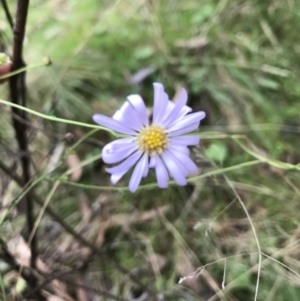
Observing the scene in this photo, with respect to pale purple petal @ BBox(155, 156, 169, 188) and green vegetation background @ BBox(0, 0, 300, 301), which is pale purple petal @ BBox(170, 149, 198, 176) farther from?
green vegetation background @ BBox(0, 0, 300, 301)

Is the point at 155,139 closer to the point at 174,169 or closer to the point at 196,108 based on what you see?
the point at 174,169

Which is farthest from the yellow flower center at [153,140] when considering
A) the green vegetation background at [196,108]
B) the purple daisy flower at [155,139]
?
the green vegetation background at [196,108]

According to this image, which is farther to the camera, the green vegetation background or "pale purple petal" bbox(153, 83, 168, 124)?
the green vegetation background

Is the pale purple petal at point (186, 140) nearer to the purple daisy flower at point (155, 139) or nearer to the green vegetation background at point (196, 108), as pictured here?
the purple daisy flower at point (155, 139)

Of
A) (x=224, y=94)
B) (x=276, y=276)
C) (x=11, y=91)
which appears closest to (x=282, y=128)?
(x=224, y=94)

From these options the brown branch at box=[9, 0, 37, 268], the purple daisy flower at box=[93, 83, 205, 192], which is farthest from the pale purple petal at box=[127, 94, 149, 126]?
the brown branch at box=[9, 0, 37, 268]

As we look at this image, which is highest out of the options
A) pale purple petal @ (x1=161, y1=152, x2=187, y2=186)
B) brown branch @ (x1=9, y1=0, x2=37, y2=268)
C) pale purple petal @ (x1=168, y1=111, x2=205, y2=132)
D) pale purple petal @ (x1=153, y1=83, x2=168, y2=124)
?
brown branch @ (x1=9, y1=0, x2=37, y2=268)
